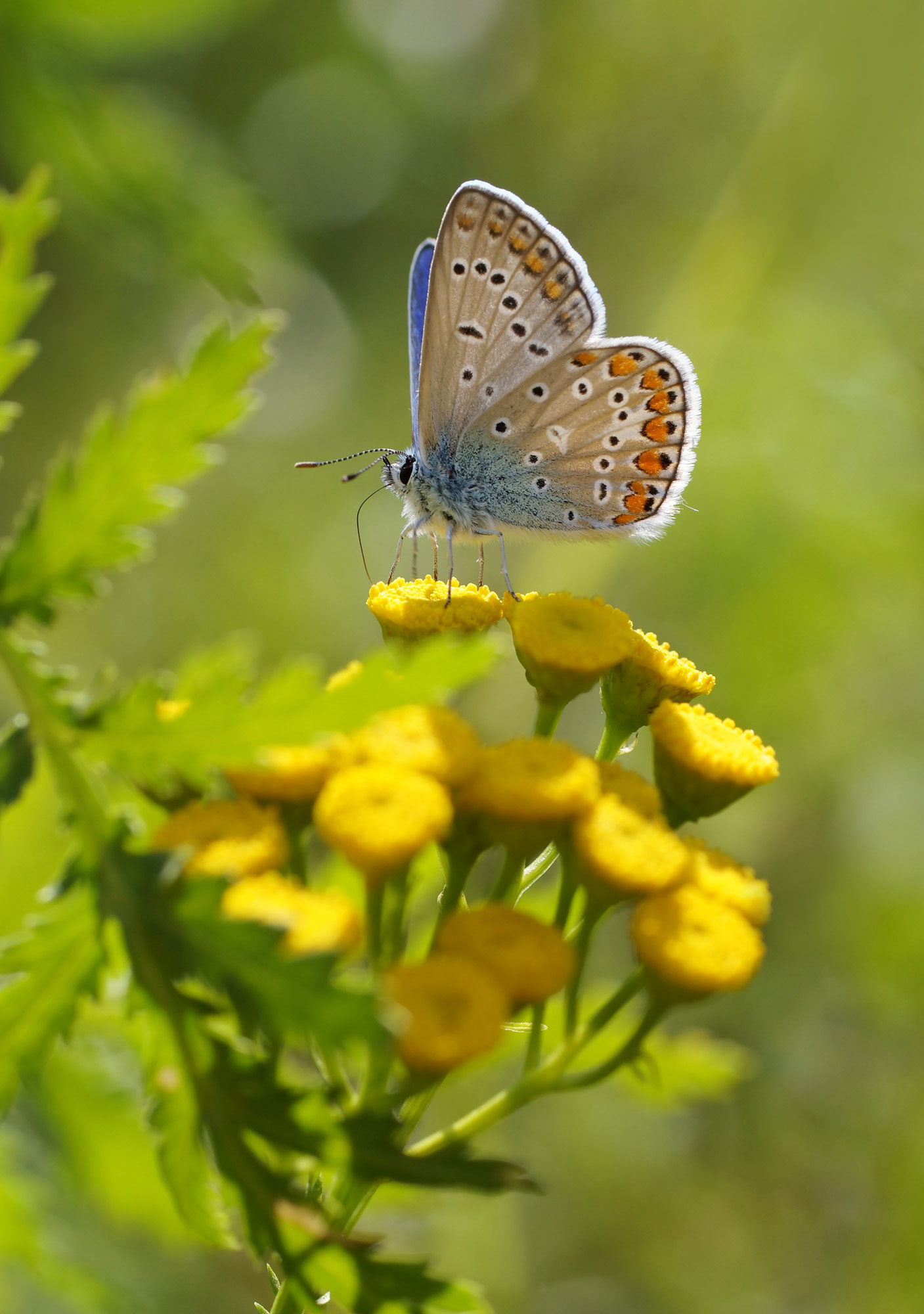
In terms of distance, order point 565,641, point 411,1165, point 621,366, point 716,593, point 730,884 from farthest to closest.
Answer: point 716,593
point 621,366
point 565,641
point 730,884
point 411,1165

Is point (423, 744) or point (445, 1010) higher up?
point (423, 744)

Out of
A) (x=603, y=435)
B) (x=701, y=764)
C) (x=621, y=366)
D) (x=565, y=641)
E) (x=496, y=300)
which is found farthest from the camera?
(x=603, y=435)

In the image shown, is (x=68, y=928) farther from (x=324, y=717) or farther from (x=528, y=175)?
(x=528, y=175)

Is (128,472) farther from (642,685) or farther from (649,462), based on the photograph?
(649,462)

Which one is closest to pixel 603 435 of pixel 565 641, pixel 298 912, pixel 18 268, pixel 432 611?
pixel 432 611

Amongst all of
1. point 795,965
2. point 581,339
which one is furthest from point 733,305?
point 795,965

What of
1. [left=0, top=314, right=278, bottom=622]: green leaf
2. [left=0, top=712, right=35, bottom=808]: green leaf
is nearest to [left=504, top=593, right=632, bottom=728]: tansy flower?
[left=0, top=314, right=278, bottom=622]: green leaf
